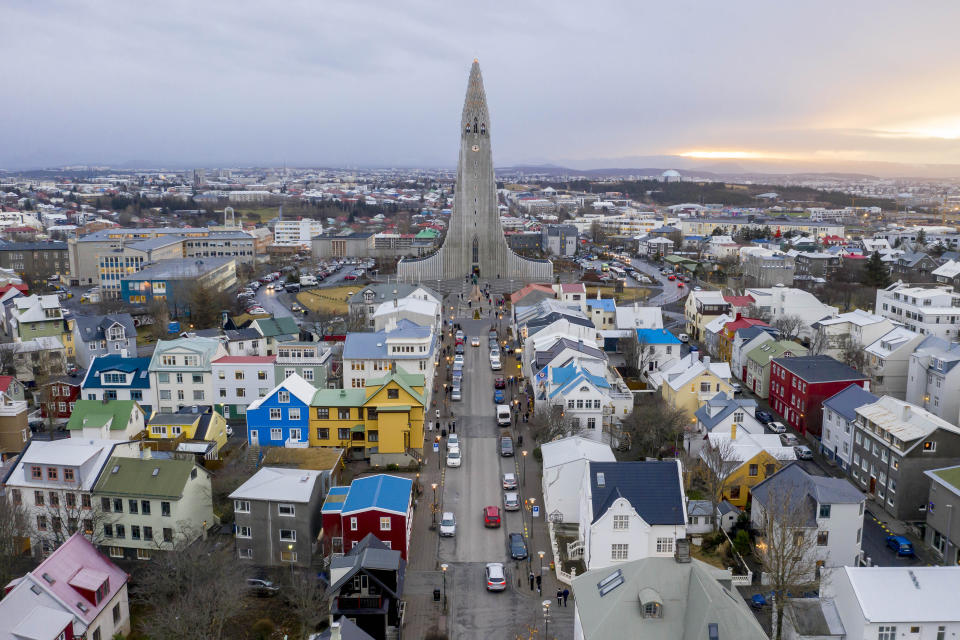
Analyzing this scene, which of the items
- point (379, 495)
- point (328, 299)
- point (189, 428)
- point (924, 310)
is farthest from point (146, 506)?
point (328, 299)

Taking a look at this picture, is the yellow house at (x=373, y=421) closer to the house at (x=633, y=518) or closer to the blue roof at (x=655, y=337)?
the house at (x=633, y=518)

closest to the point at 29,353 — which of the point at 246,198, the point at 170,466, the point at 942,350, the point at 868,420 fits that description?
the point at 170,466

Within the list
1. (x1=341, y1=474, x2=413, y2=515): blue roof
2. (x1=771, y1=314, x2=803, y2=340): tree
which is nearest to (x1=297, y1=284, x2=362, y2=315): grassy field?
(x1=771, y1=314, x2=803, y2=340): tree

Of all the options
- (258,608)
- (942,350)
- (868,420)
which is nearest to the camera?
(258,608)

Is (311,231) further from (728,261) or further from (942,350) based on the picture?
(942,350)

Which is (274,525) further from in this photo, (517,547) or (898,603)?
(898,603)

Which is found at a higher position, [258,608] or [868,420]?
[868,420]

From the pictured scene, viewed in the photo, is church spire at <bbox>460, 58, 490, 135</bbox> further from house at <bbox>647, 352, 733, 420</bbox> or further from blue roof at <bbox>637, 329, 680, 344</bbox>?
house at <bbox>647, 352, 733, 420</bbox>
